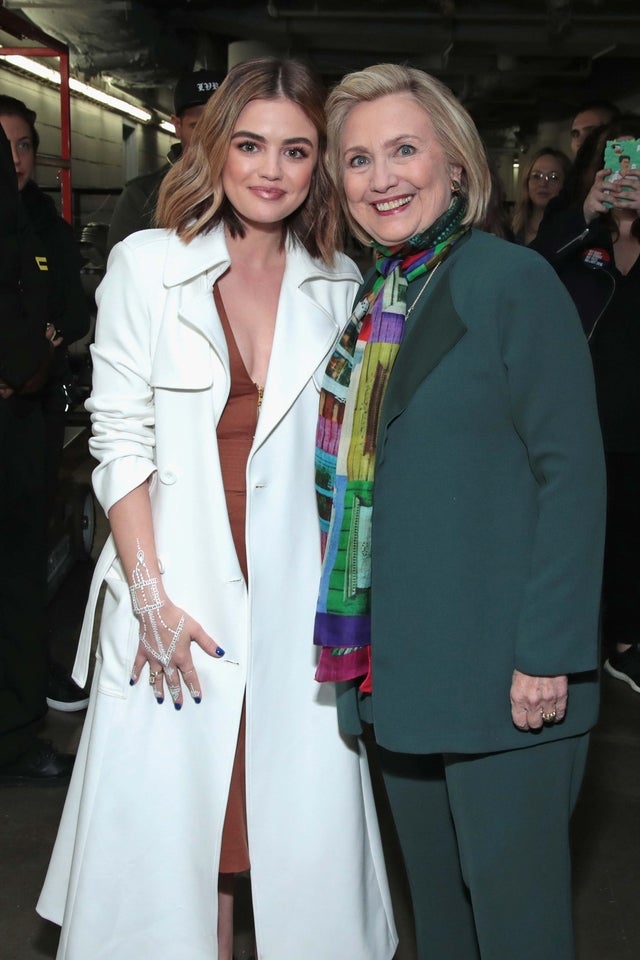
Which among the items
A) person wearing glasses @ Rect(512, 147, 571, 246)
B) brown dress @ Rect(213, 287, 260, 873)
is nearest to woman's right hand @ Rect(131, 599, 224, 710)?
brown dress @ Rect(213, 287, 260, 873)

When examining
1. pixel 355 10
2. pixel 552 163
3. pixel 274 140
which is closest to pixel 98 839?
pixel 274 140

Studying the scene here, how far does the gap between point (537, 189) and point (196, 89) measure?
1.41m

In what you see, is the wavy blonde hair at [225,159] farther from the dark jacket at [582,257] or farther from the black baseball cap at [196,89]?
the black baseball cap at [196,89]

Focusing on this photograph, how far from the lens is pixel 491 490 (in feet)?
5.21

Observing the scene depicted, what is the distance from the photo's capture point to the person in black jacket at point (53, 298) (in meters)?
3.44

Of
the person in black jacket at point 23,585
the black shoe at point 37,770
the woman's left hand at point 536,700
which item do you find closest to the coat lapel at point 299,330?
the woman's left hand at point 536,700

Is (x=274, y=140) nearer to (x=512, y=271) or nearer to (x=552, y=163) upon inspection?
(x=512, y=271)

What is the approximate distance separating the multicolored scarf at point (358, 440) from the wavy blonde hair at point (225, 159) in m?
0.28

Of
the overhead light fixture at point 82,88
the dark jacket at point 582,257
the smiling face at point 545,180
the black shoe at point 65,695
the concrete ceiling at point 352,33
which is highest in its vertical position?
the concrete ceiling at point 352,33

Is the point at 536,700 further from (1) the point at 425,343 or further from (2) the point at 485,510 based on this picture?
(1) the point at 425,343

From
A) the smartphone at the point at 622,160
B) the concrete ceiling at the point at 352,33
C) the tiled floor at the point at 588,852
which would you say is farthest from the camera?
the concrete ceiling at the point at 352,33

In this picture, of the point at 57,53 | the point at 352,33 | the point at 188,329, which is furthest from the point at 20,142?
the point at 352,33

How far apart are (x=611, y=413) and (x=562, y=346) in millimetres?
2394

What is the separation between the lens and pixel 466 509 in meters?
1.59
